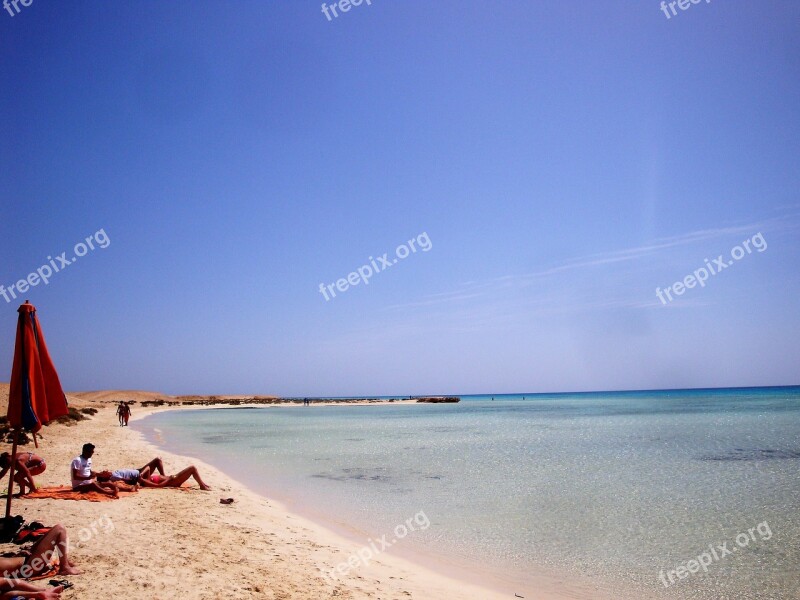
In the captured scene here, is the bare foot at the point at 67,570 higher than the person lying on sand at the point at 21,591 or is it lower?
lower

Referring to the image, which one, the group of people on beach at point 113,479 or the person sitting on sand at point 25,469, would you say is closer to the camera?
the person sitting on sand at point 25,469

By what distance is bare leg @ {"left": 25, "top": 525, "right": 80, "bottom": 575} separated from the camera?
590 cm

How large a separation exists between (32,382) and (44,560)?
284cm

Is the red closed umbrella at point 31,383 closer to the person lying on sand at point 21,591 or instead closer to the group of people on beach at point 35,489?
the group of people on beach at point 35,489

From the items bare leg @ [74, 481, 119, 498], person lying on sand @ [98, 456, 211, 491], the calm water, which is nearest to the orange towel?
bare leg @ [74, 481, 119, 498]

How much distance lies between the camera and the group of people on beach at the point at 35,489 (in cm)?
514

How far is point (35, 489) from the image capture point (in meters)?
10.4

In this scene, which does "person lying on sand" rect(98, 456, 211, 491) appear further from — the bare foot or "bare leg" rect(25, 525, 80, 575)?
the bare foot

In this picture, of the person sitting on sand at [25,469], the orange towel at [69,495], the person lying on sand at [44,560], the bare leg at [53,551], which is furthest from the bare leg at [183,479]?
the bare leg at [53,551]

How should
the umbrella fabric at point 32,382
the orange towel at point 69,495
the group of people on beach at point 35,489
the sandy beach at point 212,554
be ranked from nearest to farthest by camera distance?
the group of people on beach at point 35,489 → the sandy beach at point 212,554 → the umbrella fabric at point 32,382 → the orange towel at point 69,495

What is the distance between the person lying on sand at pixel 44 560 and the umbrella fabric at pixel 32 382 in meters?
2.04

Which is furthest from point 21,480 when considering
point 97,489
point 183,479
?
point 183,479

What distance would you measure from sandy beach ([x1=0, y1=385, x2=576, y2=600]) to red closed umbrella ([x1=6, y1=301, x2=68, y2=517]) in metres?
1.87

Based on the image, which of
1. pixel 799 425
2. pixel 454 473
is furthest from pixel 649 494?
pixel 799 425
